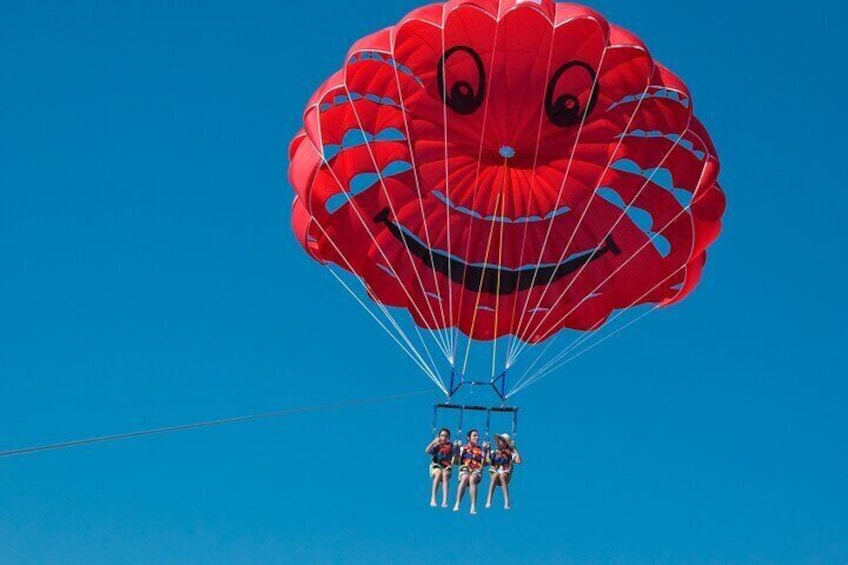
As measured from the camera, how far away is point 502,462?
1809 centimetres

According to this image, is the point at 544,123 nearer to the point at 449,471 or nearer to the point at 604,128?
the point at 604,128

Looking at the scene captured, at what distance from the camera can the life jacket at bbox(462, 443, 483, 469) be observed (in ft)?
59.3

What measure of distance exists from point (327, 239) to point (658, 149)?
4.74 meters

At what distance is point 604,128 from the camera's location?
19.5 meters

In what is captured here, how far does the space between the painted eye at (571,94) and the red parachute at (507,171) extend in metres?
0.02

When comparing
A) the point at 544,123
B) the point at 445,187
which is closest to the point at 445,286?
the point at 445,187

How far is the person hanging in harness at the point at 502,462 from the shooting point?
18.0m

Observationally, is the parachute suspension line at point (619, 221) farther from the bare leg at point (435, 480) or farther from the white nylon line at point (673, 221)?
the bare leg at point (435, 480)

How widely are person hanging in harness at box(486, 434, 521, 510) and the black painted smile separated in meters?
3.12

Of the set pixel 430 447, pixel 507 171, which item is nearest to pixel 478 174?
pixel 507 171

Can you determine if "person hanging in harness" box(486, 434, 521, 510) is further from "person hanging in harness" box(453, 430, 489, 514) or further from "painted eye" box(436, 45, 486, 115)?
"painted eye" box(436, 45, 486, 115)

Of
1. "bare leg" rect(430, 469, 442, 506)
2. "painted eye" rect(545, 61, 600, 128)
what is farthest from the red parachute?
"bare leg" rect(430, 469, 442, 506)

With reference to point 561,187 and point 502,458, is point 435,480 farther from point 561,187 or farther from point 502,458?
point 561,187

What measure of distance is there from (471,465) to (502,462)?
390 millimetres
